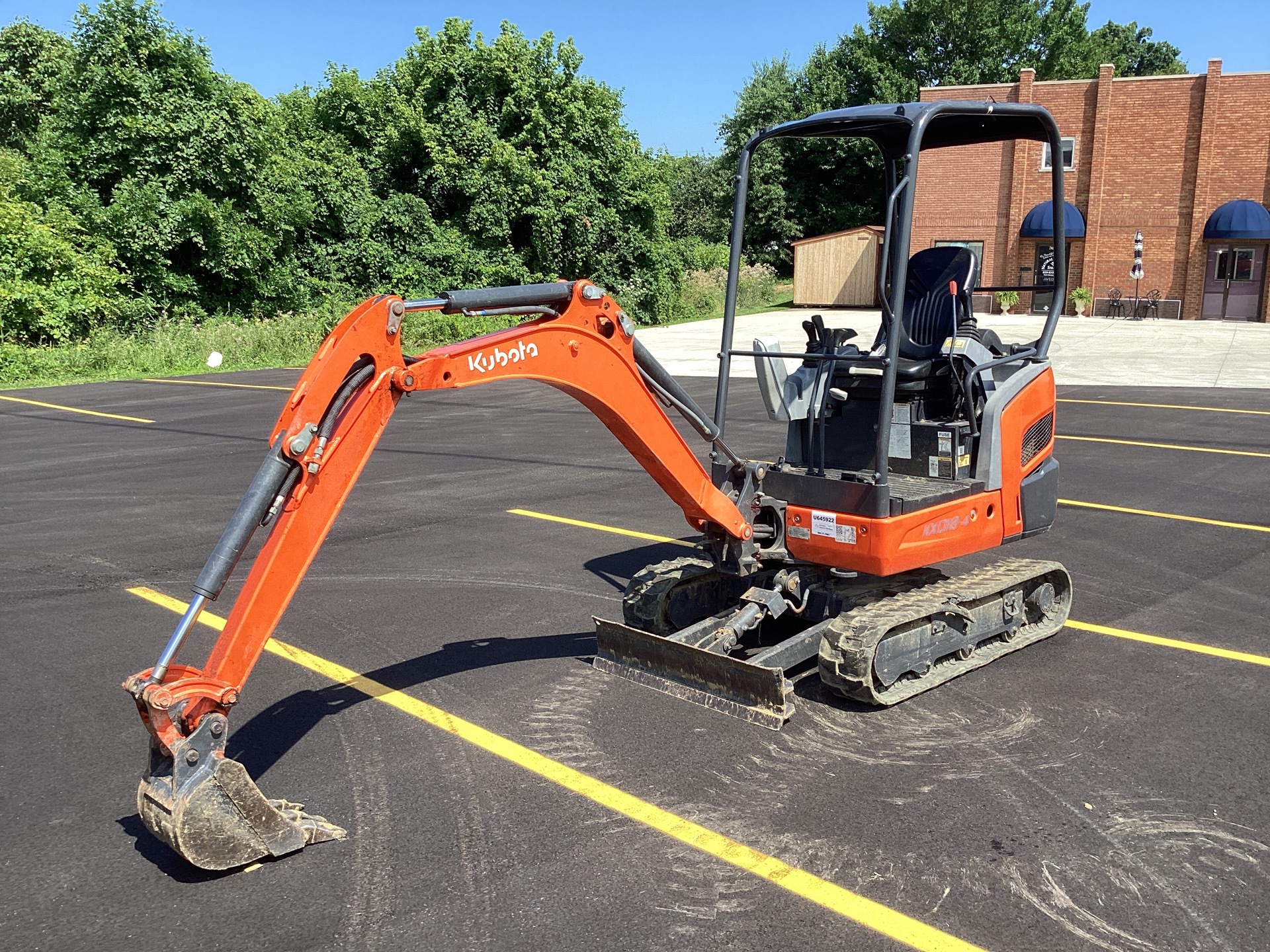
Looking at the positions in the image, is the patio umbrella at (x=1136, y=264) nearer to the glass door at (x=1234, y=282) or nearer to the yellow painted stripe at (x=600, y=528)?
the glass door at (x=1234, y=282)

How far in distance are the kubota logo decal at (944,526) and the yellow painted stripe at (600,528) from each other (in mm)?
2663

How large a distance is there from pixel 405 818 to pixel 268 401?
1664 cm

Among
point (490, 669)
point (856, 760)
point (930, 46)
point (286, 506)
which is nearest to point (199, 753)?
point (286, 506)

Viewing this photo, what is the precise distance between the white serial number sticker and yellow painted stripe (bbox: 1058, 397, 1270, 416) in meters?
12.7

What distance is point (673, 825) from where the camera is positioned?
443cm

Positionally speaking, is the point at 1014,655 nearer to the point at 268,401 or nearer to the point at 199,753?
the point at 199,753

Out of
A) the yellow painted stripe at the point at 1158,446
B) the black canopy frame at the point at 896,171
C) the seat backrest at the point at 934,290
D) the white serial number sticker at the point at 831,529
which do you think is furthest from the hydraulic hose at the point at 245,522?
the yellow painted stripe at the point at 1158,446

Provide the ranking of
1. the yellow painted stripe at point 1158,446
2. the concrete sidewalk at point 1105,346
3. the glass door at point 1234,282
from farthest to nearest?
the glass door at point 1234,282 → the concrete sidewalk at point 1105,346 → the yellow painted stripe at point 1158,446

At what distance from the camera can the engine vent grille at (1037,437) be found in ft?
21.6

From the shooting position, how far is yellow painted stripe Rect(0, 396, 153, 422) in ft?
57.8

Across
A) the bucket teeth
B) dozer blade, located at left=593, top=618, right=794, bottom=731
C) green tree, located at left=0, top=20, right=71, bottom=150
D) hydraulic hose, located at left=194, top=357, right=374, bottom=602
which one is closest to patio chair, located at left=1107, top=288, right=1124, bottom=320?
dozer blade, located at left=593, top=618, right=794, bottom=731

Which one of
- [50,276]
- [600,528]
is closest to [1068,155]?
[50,276]

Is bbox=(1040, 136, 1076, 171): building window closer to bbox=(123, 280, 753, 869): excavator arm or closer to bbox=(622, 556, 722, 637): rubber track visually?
bbox=(622, 556, 722, 637): rubber track

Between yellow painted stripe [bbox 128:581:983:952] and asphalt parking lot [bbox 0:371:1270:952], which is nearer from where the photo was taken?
yellow painted stripe [bbox 128:581:983:952]
